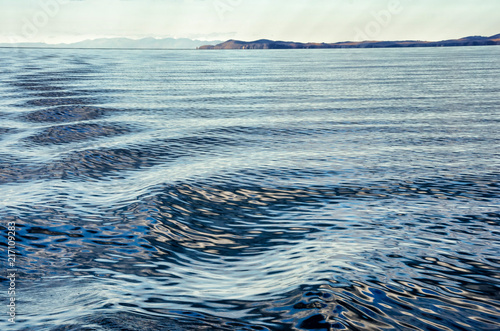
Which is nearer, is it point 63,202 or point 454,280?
point 454,280

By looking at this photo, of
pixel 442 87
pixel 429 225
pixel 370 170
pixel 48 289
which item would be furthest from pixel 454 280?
pixel 442 87

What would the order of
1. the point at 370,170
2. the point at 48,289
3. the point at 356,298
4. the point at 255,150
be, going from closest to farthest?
the point at 356,298
the point at 48,289
the point at 370,170
the point at 255,150

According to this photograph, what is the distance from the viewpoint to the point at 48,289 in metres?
8.34

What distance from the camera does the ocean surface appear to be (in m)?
7.45

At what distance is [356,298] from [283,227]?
421 cm

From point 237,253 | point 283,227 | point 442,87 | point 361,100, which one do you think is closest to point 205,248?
point 237,253

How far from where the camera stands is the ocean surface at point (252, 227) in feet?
24.5

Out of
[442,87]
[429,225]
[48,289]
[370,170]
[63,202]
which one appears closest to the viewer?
[48,289]

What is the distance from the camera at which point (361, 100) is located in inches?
1657

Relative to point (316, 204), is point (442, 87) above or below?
above

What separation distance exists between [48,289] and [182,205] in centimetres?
551

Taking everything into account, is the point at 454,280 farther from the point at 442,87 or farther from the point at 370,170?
the point at 442,87

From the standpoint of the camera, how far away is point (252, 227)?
11.8 meters

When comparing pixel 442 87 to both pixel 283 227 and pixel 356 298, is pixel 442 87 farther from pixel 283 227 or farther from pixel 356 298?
pixel 356 298
